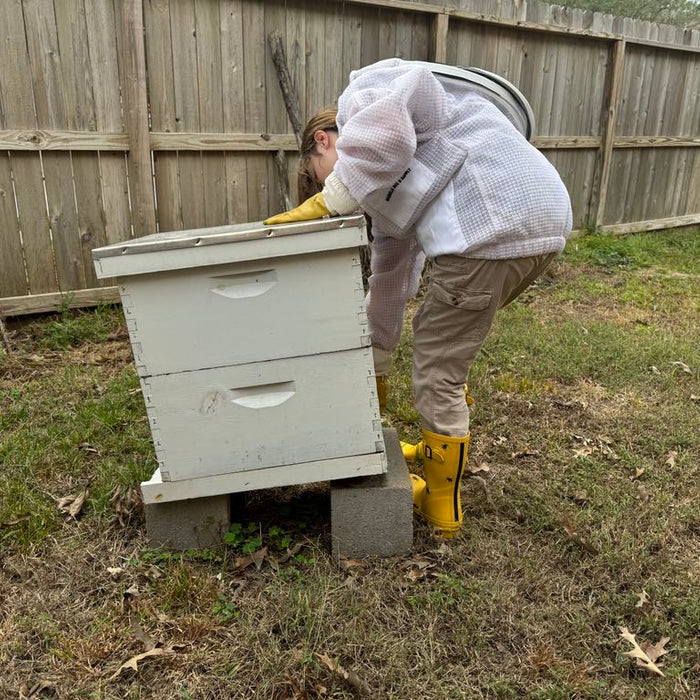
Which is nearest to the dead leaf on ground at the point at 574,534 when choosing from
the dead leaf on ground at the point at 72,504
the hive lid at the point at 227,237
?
the hive lid at the point at 227,237

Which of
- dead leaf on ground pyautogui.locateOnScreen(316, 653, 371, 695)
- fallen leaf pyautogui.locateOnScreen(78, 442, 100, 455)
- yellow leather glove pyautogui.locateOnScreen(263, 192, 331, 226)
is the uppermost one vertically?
yellow leather glove pyautogui.locateOnScreen(263, 192, 331, 226)

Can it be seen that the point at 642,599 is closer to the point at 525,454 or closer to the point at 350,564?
the point at 350,564

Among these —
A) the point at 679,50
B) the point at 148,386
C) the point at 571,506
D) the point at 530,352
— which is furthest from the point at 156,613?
the point at 679,50

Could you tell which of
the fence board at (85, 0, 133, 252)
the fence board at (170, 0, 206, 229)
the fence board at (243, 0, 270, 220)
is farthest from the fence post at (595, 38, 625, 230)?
the fence board at (85, 0, 133, 252)

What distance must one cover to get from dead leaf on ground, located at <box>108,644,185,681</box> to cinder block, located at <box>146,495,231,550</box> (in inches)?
19.7

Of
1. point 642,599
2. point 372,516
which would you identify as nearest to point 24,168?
point 372,516

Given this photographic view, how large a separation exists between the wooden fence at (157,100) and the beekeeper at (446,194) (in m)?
2.83

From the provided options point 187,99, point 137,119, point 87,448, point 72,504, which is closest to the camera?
point 72,504

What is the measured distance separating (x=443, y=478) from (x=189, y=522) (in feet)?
3.09

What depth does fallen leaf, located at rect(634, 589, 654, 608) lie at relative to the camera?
2.09 metres

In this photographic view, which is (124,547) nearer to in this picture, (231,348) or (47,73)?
(231,348)

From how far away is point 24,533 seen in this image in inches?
95.9

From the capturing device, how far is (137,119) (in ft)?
15.3

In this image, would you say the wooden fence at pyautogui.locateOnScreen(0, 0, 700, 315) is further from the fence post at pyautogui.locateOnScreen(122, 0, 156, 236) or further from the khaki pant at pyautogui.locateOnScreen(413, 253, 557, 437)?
the khaki pant at pyautogui.locateOnScreen(413, 253, 557, 437)
